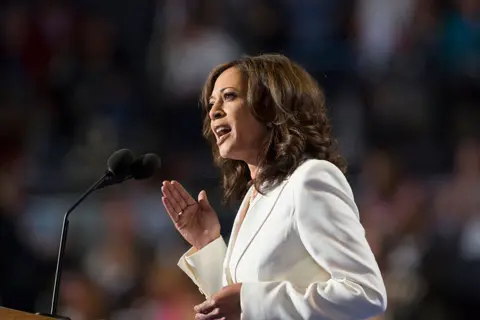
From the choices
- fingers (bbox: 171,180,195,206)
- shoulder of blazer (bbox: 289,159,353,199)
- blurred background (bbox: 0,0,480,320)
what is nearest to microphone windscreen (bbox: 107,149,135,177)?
fingers (bbox: 171,180,195,206)

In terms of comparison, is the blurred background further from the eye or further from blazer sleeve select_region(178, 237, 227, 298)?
the eye

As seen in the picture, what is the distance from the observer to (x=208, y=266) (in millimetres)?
2062

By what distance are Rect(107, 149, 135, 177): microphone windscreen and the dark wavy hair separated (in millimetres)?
343

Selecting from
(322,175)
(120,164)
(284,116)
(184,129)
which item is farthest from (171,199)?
(184,129)

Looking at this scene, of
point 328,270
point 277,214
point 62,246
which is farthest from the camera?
point 62,246

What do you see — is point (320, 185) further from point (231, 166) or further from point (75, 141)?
point (75, 141)

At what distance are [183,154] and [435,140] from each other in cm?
113

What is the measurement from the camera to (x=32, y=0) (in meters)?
5.08

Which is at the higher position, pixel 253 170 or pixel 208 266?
pixel 253 170

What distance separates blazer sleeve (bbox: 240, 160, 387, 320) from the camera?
1.65 meters

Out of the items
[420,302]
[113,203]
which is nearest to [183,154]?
[113,203]

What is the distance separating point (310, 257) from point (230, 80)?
44 centimetres

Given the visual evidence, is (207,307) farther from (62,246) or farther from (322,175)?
(62,246)

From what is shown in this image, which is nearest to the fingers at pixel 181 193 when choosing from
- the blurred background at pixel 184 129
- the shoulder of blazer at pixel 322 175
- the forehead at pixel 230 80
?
the forehead at pixel 230 80
